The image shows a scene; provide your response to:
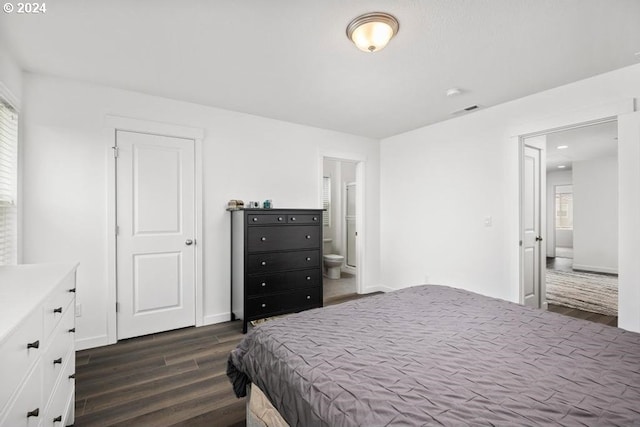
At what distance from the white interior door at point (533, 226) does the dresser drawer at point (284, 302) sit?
2.40 meters

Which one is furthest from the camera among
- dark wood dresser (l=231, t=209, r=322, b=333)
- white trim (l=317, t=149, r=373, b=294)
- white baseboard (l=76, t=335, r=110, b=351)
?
white trim (l=317, t=149, r=373, b=294)

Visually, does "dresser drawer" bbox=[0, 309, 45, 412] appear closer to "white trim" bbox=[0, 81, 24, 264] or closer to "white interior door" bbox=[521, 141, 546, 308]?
"white trim" bbox=[0, 81, 24, 264]

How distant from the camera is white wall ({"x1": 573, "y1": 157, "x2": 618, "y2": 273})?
255 inches

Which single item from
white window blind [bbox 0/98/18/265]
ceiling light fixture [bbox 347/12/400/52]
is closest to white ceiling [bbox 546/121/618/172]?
ceiling light fixture [bbox 347/12/400/52]

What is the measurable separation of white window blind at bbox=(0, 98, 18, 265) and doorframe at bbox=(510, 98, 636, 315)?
4612 mm

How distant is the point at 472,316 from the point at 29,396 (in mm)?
2102

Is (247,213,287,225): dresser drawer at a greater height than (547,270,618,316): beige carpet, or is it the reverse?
(247,213,287,225): dresser drawer

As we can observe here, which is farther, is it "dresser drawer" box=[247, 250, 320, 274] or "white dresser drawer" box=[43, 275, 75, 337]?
"dresser drawer" box=[247, 250, 320, 274]

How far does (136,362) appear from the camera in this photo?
2541 millimetres

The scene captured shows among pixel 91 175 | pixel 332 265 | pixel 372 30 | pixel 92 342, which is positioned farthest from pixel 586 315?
pixel 91 175

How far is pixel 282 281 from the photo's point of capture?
344 centimetres

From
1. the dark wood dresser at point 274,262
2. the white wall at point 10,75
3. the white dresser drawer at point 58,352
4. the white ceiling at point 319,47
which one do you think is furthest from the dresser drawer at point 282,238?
the white wall at point 10,75

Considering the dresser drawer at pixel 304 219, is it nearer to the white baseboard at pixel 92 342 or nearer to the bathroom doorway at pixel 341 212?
the white baseboard at pixel 92 342

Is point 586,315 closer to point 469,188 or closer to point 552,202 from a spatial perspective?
point 469,188
